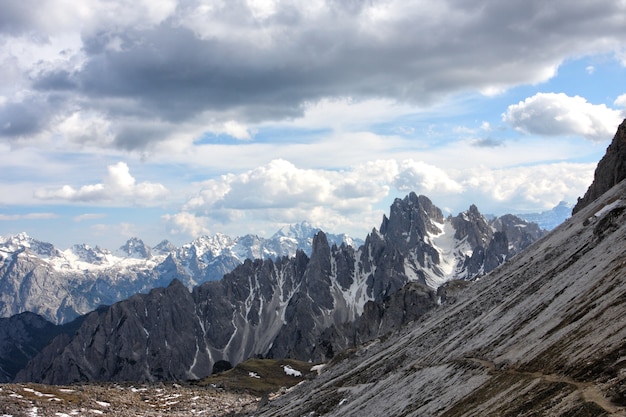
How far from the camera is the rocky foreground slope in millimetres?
38500

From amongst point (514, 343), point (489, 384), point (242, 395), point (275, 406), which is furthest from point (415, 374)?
point (242, 395)

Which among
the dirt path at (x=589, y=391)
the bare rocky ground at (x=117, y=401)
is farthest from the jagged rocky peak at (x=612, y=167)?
the dirt path at (x=589, y=391)

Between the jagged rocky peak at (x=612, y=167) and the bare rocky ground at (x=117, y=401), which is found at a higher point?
the jagged rocky peak at (x=612, y=167)

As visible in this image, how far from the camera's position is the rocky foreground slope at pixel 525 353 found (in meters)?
38.5

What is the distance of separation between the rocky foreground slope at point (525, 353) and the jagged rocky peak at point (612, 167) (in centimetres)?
2208

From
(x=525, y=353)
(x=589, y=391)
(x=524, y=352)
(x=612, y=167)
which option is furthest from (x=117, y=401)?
(x=612, y=167)

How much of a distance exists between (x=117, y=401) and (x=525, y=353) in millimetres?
114620

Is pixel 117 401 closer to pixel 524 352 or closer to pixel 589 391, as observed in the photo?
pixel 524 352

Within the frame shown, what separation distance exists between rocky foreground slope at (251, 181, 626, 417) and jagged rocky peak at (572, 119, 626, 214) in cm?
2208

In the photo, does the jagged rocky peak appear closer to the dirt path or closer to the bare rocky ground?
the bare rocky ground

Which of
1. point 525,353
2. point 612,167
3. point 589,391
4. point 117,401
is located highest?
point 612,167

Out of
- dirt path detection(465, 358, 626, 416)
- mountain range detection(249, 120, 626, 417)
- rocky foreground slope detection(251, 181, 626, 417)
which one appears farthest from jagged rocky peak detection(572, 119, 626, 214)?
dirt path detection(465, 358, 626, 416)

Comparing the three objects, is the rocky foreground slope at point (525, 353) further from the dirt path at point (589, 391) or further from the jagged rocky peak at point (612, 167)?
the jagged rocky peak at point (612, 167)

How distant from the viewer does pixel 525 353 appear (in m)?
52.4
